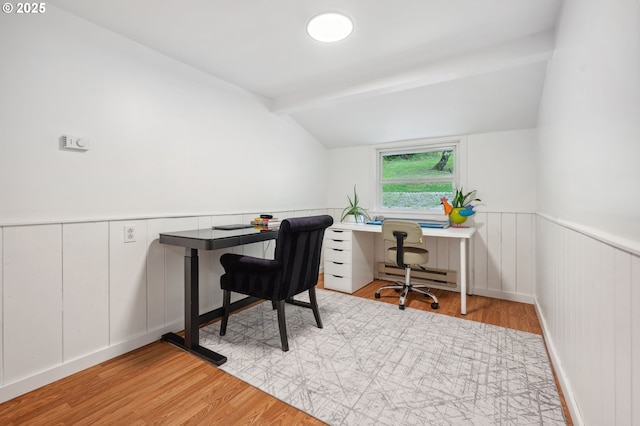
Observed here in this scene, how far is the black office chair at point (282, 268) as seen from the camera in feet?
6.71

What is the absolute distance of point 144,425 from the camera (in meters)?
1.40

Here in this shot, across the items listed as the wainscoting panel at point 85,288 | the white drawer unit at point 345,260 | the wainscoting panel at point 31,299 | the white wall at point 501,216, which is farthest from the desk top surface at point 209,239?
the white wall at point 501,216

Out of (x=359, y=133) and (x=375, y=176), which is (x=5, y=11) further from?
(x=375, y=176)

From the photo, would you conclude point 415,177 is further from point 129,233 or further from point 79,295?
point 79,295

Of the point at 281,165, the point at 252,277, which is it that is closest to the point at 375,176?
the point at 281,165

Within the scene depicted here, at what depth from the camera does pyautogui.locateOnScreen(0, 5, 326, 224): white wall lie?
5.32 feet

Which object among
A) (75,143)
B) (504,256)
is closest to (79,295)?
(75,143)

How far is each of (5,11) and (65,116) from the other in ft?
1.79

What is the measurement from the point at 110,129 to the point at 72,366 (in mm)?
1518

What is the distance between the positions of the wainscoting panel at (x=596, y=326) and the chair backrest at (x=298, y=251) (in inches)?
57.9

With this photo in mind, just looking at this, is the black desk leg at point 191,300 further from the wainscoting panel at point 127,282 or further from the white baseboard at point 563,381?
the white baseboard at point 563,381

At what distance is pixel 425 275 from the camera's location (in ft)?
11.9

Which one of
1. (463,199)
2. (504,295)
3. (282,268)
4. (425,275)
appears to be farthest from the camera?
(425,275)

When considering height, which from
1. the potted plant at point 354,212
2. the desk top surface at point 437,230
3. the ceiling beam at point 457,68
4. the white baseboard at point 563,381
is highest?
the ceiling beam at point 457,68
